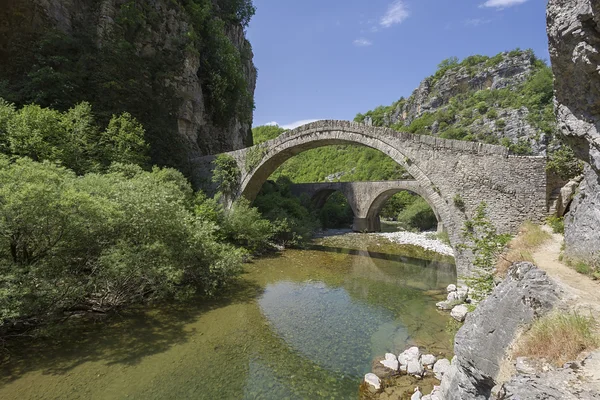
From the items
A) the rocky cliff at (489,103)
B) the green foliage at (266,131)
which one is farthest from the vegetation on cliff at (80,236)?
the green foliage at (266,131)

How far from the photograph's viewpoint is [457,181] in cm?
793

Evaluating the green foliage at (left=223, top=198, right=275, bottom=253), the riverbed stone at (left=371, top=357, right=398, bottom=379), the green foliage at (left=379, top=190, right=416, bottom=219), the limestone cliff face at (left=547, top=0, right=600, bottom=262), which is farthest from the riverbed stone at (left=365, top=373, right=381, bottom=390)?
the green foliage at (left=379, top=190, right=416, bottom=219)

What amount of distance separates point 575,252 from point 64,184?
830cm

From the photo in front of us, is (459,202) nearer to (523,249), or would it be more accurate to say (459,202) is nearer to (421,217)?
(523,249)

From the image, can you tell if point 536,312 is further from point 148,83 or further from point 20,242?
point 148,83

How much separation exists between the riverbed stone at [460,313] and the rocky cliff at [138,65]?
13533 millimetres

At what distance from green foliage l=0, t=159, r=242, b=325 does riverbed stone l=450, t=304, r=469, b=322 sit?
5.62 m

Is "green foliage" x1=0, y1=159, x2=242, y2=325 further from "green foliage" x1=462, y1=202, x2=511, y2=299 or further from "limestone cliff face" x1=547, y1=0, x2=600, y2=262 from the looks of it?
"limestone cliff face" x1=547, y1=0, x2=600, y2=262

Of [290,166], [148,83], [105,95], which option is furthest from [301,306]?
[290,166]

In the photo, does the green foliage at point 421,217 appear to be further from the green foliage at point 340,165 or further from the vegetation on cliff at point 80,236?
the vegetation on cliff at point 80,236

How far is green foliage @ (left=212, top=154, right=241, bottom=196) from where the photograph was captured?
15.2m

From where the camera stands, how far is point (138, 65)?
1512cm

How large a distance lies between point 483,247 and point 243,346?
16.3 feet

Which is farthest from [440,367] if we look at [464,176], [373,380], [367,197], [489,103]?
[489,103]
